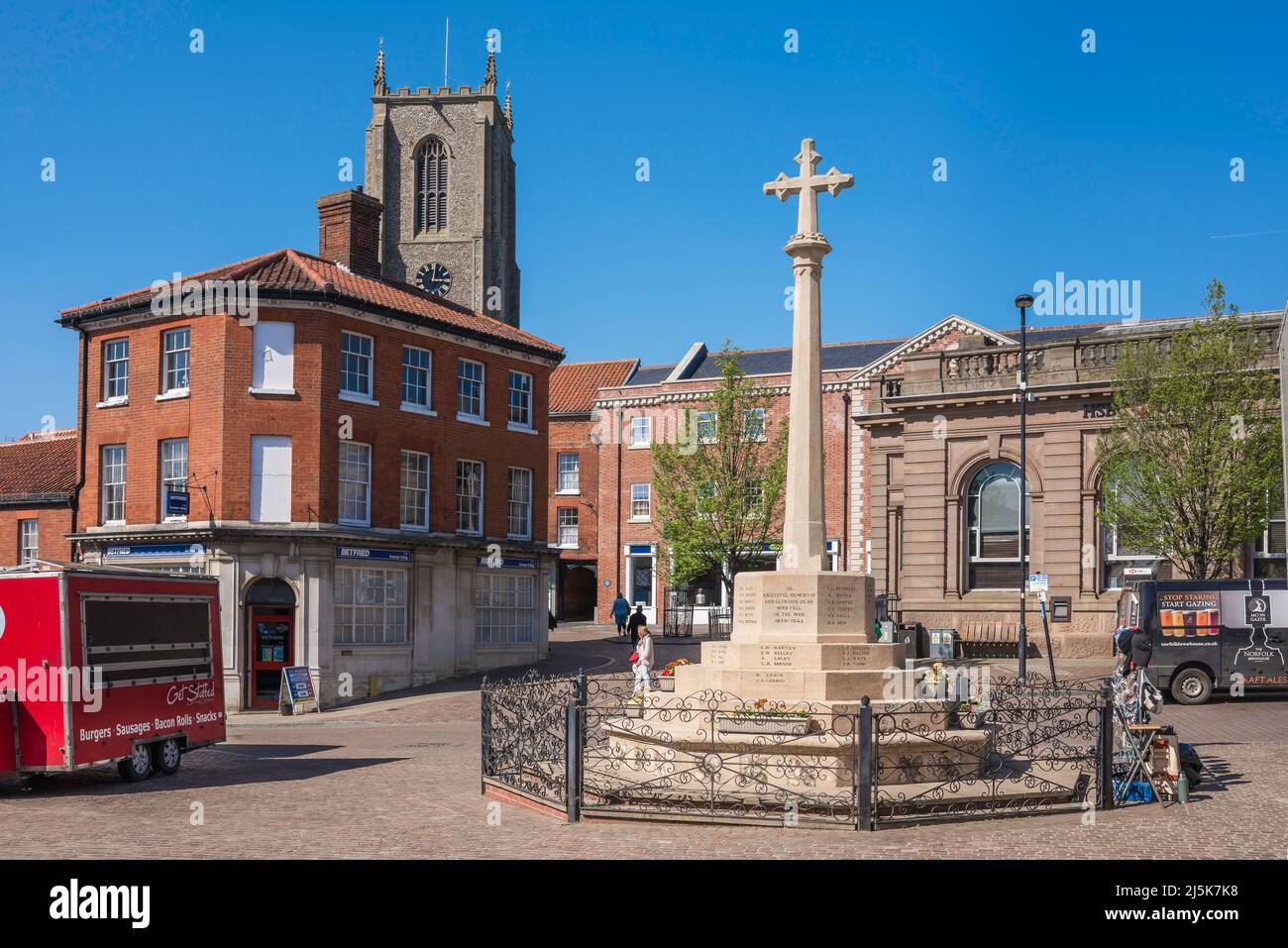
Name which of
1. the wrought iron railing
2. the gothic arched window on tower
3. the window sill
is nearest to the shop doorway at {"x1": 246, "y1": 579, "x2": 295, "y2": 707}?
the window sill

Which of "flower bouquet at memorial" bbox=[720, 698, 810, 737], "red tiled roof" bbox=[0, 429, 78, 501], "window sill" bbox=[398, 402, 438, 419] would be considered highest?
"window sill" bbox=[398, 402, 438, 419]

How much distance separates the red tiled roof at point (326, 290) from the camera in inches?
1195

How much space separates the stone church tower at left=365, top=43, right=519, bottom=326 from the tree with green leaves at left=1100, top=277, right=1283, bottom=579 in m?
59.9

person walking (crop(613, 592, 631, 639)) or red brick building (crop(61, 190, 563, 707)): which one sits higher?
red brick building (crop(61, 190, 563, 707))

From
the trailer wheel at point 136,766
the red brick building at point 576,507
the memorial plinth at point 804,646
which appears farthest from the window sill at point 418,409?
the red brick building at point 576,507

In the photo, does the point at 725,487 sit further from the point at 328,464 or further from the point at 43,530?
the point at 43,530

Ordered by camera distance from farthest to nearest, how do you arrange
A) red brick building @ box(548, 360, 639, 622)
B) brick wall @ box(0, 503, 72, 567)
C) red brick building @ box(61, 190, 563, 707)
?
red brick building @ box(548, 360, 639, 622) < brick wall @ box(0, 503, 72, 567) < red brick building @ box(61, 190, 563, 707)

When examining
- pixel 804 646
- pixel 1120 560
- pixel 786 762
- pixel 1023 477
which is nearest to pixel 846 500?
pixel 1120 560

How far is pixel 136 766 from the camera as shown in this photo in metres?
17.1

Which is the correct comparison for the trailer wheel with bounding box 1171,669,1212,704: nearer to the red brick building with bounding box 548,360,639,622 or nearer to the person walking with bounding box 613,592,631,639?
the person walking with bounding box 613,592,631,639

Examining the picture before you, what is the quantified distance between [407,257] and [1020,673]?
6744cm

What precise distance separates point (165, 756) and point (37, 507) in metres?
23.8

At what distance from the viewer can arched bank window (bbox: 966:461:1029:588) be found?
3625 cm
